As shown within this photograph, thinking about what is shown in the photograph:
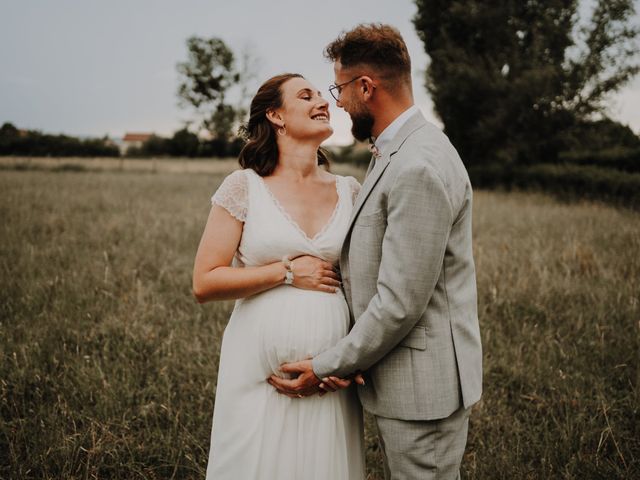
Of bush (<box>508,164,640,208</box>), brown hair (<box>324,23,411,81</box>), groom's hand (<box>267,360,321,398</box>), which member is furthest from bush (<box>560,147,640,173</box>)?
groom's hand (<box>267,360,321,398</box>)

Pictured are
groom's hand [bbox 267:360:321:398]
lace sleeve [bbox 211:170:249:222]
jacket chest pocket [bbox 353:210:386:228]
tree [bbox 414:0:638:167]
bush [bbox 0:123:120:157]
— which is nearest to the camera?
jacket chest pocket [bbox 353:210:386:228]

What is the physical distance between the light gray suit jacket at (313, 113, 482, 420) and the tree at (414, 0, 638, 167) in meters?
19.5

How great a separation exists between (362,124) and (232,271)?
95 cm

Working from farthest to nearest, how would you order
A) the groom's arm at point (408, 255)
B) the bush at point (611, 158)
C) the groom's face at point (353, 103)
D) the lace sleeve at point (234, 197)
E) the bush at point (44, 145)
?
1. the bush at point (44, 145)
2. the bush at point (611, 158)
3. the lace sleeve at point (234, 197)
4. the groom's face at point (353, 103)
5. the groom's arm at point (408, 255)

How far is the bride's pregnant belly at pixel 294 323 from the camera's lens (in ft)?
7.38

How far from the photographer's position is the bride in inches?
88.5

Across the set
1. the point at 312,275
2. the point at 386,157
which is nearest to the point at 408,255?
the point at 386,157

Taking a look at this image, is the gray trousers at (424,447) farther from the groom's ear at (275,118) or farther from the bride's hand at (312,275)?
the groom's ear at (275,118)

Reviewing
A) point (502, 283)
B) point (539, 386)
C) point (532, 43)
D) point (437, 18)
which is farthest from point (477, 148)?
point (539, 386)

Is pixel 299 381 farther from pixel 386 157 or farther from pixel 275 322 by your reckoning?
pixel 386 157

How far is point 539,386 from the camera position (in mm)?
3986

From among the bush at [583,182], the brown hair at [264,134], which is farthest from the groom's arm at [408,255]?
the bush at [583,182]

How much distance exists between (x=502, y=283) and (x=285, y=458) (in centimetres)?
444

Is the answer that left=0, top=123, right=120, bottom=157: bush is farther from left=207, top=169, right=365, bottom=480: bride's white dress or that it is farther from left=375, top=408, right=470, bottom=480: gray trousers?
left=375, top=408, right=470, bottom=480: gray trousers
